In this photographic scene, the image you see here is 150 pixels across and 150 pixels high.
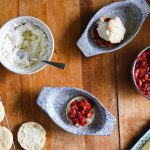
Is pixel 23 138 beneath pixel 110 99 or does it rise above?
beneath

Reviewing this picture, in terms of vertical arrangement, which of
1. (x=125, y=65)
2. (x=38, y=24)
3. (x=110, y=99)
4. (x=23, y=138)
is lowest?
(x=23, y=138)

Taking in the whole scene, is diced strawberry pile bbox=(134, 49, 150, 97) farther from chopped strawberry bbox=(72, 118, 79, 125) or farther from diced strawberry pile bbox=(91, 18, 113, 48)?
chopped strawberry bbox=(72, 118, 79, 125)

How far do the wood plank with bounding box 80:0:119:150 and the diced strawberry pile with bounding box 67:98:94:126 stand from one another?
0.16ft

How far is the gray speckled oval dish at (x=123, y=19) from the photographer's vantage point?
1363 mm

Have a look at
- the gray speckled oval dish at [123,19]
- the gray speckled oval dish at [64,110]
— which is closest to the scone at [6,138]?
the gray speckled oval dish at [64,110]

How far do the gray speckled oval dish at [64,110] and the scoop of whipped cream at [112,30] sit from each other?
174 millimetres

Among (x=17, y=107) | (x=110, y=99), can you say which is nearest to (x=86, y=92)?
(x=110, y=99)

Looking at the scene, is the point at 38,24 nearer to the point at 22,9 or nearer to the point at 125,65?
the point at 22,9

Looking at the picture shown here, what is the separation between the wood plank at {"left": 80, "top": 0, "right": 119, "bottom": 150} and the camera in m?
1.42

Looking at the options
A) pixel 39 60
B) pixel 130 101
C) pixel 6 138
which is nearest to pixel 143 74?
pixel 130 101

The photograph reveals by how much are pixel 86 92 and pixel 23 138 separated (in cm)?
24

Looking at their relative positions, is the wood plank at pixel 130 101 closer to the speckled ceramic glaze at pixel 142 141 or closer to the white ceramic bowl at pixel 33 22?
the speckled ceramic glaze at pixel 142 141

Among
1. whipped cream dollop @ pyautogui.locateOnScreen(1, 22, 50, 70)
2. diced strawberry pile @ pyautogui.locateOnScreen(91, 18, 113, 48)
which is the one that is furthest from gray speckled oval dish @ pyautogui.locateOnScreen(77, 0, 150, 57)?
whipped cream dollop @ pyautogui.locateOnScreen(1, 22, 50, 70)

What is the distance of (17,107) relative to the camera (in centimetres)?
142
